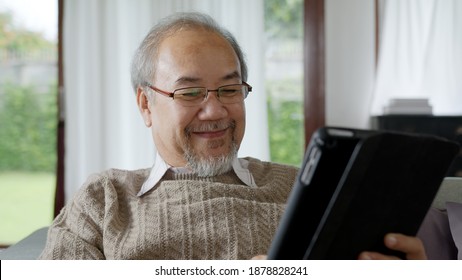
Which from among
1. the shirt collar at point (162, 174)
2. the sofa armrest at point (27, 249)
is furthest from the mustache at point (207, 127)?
the sofa armrest at point (27, 249)

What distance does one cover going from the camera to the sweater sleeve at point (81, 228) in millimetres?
1135

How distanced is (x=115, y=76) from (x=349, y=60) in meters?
1.46

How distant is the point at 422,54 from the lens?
3396 mm

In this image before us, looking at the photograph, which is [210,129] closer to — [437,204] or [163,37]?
[163,37]

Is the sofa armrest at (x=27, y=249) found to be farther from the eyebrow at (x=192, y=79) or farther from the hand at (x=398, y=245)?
the hand at (x=398, y=245)

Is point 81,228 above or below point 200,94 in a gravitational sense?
below

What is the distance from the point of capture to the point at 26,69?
353cm

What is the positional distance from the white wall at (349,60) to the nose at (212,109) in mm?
2364

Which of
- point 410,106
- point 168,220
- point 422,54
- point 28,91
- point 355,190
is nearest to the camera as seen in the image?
point 355,190

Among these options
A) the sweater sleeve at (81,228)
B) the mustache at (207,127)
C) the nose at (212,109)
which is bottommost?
the sweater sleeve at (81,228)

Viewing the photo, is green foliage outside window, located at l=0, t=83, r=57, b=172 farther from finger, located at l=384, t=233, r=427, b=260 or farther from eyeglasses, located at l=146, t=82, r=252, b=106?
finger, located at l=384, t=233, r=427, b=260

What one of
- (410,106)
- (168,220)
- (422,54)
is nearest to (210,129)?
(168,220)

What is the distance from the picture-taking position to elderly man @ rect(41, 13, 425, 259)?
3.70ft
